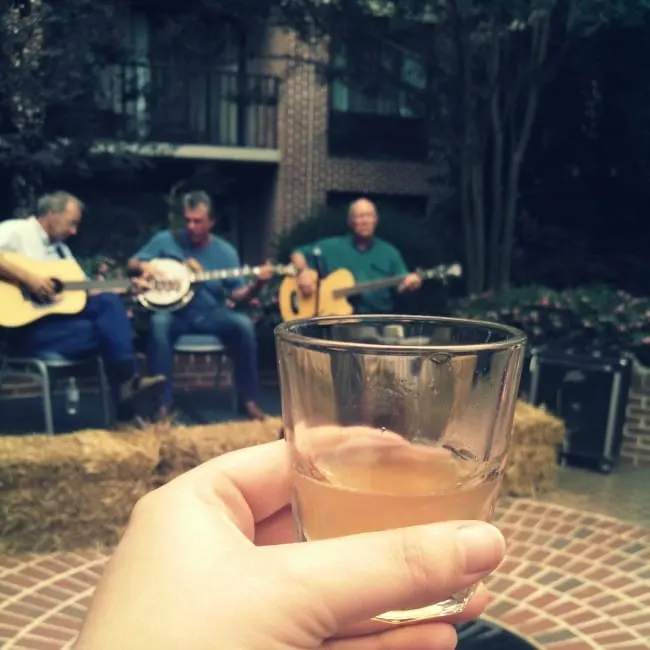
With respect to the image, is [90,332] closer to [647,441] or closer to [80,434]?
[80,434]

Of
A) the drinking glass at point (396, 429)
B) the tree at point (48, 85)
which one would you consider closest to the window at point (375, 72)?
the tree at point (48, 85)

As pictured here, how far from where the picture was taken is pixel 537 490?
4156mm

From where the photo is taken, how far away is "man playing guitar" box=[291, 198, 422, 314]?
A: 5523 millimetres

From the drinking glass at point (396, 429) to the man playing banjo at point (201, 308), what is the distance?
13.2ft

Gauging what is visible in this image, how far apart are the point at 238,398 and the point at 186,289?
1.06 metres

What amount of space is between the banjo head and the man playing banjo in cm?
6

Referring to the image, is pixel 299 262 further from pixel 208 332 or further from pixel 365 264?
pixel 208 332

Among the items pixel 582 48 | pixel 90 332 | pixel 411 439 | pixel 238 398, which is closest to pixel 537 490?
pixel 238 398

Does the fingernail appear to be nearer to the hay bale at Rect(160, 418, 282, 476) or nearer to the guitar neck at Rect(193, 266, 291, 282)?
the hay bale at Rect(160, 418, 282, 476)

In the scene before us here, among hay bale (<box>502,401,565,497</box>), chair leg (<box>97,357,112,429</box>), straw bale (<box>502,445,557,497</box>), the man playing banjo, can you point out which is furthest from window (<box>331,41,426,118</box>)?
straw bale (<box>502,445,557,497</box>)

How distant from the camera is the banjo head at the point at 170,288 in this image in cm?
495

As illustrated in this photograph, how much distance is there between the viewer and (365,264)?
5.56m

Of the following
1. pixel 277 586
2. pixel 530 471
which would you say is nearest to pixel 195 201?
pixel 530 471

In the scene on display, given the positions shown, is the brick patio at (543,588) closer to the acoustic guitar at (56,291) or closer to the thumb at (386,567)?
the acoustic guitar at (56,291)
